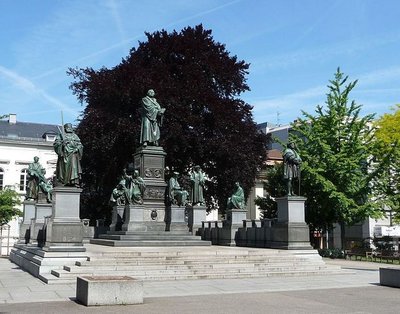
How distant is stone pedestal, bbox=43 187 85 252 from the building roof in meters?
47.4

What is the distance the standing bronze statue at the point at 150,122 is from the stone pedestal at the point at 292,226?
728cm

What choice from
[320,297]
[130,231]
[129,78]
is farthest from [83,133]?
[320,297]

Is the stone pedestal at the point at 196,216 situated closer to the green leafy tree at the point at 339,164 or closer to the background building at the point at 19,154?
the green leafy tree at the point at 339,164

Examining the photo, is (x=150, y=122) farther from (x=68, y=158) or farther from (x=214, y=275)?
(x=214, y=275)

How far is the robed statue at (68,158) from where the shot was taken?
658 inches

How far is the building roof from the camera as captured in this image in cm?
6266

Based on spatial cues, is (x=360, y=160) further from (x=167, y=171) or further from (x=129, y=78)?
(x=129, y=78)

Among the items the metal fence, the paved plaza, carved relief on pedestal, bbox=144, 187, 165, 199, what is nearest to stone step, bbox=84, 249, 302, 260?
the paved plaza

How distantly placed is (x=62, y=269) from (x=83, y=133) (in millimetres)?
19892

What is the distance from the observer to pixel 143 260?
15594 mm

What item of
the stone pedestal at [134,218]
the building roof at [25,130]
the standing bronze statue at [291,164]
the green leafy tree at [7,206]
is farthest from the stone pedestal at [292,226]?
the building roof at [25,130]

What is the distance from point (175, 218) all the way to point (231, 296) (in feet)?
40.6

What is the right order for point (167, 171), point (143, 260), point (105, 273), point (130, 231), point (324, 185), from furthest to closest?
point (167, 171), point (324, 185), point (130, 231), point (143, 260), point (105, 273)

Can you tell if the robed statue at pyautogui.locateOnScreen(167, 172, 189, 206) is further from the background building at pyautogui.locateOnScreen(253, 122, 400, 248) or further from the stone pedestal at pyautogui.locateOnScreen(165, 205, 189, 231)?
the background building at pyautogui.locateOnScreen(253, 122, 400, 248)
